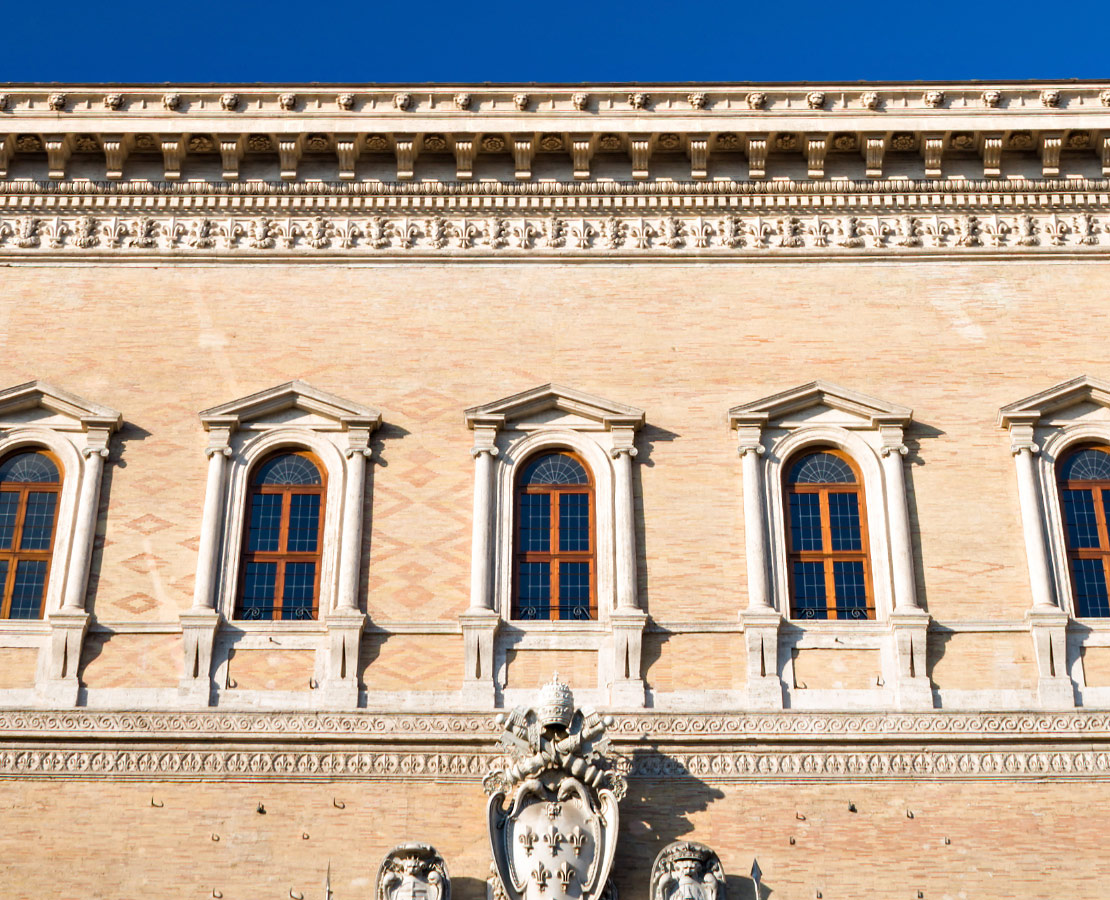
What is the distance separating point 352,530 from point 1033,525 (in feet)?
19.4

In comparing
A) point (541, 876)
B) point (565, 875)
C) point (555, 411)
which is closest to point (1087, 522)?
point (555, 411)

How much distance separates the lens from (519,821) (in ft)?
49.0

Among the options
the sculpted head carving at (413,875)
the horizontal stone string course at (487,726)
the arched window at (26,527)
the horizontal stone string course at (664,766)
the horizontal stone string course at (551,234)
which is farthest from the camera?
the horizontal stone string course at (551,234)

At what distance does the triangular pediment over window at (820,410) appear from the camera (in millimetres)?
16986

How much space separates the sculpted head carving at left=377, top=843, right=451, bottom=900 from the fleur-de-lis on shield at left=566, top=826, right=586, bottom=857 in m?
1.00

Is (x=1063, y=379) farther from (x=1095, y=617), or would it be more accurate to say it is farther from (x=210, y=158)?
(x=210, y=158)

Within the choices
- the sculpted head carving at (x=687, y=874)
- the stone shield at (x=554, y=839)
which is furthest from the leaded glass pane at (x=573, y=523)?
the sculpted head carving at (x=687, y=874)

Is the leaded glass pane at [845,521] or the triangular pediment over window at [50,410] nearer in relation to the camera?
the leaded glass pane at [845,521]

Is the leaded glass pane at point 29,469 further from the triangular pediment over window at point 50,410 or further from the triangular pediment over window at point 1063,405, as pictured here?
the triangular pediment over window at point 1063,405

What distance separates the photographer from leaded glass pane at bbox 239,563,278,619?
16.3 m

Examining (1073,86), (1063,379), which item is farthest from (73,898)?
(1073,86)

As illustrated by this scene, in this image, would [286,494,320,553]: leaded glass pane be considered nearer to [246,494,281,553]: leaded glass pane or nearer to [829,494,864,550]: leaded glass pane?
[246,494,281,553]: leaded glass pane

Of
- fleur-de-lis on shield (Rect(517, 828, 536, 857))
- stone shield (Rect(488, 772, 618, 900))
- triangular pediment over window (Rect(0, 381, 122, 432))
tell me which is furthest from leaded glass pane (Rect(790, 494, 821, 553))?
triangular pediment over window (Rect(0, 381, 122, 432))

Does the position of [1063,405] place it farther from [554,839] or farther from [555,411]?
[554,839]
